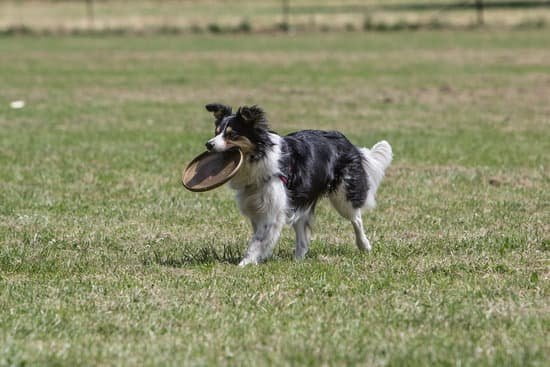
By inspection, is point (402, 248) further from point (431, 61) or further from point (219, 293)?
point (431, 61)

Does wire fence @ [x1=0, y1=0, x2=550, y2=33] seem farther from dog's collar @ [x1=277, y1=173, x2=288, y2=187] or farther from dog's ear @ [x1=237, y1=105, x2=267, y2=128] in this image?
dog's ear @ [x1=237, y1=105, x2=267, y2=128]

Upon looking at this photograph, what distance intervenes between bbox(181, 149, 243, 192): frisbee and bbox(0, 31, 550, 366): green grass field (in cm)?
64

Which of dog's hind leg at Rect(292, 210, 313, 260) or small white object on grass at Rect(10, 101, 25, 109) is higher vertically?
dog's hind leg at Rect(292, 210, 313, 260)

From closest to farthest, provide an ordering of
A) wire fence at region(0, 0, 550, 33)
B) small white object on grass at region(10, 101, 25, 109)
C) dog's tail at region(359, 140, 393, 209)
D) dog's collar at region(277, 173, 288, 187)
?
dog's collar at region(277, 173, 288, 187), dog's tail at region(359, 140, 393, 209), small white object on grass at region(10, 101, 25, 109), wire fence at region(0, 0, 550, 33)

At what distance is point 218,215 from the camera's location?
10.8 meters

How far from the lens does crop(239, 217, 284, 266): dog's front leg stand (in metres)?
8.48

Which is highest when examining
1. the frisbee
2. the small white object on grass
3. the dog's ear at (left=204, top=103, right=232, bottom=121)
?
the dog's ear at (left=204, top=103, right=232, bottom=121)

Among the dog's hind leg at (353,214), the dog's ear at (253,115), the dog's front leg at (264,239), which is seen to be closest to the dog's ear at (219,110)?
the dog's ear at (253,115)

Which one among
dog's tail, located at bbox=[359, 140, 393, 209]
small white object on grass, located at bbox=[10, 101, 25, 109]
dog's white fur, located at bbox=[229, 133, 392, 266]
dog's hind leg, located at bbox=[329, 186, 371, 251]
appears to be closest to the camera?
dog's white fur, located at bbox=[229, 133, 392, 266]

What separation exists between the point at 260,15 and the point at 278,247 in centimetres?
4997

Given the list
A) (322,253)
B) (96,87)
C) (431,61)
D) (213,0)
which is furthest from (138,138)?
(213,0)

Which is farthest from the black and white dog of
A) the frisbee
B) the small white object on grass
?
the small white object on grass

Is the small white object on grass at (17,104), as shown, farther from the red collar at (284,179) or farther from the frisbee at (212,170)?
the red collar at (284,179)

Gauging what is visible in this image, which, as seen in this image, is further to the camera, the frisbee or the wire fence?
the wire fence
